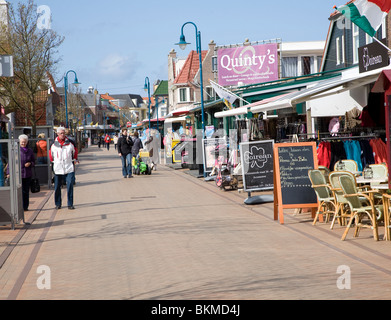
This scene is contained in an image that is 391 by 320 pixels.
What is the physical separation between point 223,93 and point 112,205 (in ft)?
31.2

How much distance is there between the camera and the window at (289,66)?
3809 cm

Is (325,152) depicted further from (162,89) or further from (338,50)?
(162,89)

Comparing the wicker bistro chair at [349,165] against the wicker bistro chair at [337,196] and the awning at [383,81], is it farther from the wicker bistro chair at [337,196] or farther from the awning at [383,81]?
the awning at [383,81]

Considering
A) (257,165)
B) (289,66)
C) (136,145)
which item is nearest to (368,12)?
(257,165)

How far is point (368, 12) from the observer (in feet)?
37.6

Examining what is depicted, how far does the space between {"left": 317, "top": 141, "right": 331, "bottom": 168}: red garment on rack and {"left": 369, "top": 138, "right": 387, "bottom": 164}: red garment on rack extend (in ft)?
2.94

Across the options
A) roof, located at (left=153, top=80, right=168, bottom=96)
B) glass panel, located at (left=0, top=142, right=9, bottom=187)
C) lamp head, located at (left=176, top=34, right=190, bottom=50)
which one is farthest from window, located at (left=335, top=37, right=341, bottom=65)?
roof, located at (left=153, top=80, right=168, bottom=96)

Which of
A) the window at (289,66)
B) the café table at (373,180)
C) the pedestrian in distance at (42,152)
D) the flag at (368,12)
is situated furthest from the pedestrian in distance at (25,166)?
the window at (289,66)

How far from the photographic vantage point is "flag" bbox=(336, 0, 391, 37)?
442 inches

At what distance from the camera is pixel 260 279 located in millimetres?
7035

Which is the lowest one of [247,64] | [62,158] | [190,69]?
[62,158]

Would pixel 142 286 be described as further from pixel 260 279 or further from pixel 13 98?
pixel 13 98

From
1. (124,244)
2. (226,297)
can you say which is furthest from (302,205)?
(226,297)

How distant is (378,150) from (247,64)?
21343 millimetres
